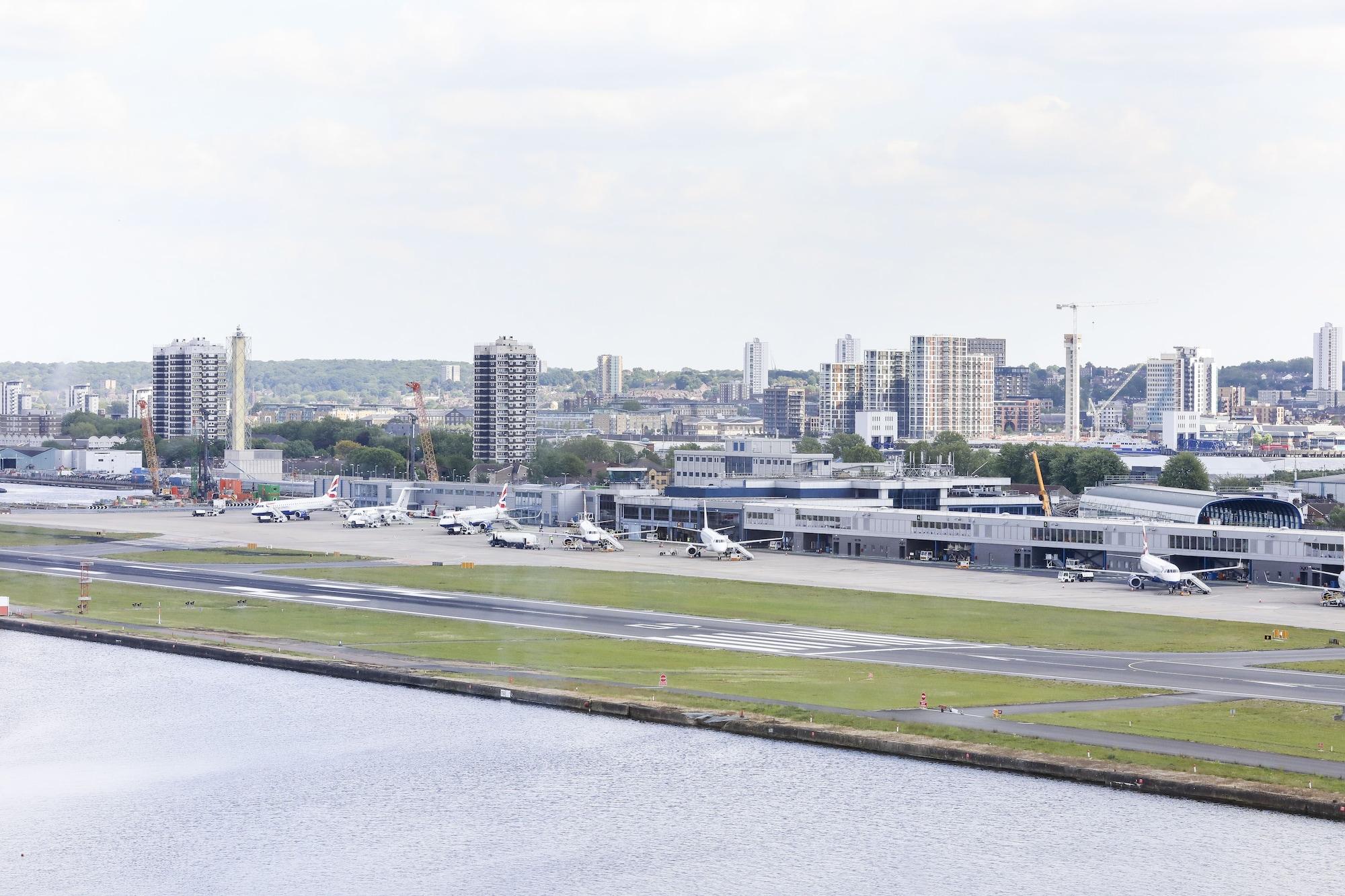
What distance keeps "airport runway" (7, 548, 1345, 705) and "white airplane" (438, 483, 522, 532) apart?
131ft

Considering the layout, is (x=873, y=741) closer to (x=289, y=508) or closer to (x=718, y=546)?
(x=718, y=546)

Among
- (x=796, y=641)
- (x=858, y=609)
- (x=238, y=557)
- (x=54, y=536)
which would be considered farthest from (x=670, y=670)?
(x=54, y=536)

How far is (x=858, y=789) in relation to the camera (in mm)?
50938

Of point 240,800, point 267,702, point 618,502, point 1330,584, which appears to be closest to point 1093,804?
point 240,800

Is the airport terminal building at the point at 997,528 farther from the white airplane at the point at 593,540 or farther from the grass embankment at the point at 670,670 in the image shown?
the grass embankment at the point at 670,670

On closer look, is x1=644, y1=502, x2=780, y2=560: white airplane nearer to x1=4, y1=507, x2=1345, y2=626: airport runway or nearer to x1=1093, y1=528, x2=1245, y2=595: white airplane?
x1=4, y1=507, x2=1345, y2=626: airport runway

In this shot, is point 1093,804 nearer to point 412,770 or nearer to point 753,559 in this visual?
point 412,770

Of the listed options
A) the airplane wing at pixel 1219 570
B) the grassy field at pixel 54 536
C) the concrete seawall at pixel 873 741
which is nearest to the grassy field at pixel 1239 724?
the concrete seawall at pixel 873 741

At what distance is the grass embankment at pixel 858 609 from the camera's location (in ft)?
246

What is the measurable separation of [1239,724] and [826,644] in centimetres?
2295

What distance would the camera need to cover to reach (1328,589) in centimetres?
9175

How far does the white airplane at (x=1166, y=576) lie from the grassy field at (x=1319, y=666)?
27.6 metres

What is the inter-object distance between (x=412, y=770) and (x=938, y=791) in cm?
1763

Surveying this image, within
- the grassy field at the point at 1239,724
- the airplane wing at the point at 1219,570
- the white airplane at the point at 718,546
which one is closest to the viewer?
the grassy field at the point at 1239,724
